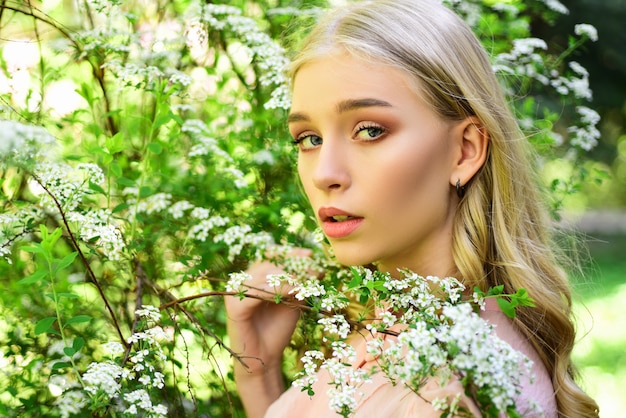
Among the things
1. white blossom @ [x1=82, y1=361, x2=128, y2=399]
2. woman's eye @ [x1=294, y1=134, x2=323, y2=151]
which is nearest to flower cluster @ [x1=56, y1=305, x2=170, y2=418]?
white blossom @ [x1=82, y1=361, x2=128, y2=399]

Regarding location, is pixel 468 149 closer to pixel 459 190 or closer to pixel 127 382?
pixel 459 190

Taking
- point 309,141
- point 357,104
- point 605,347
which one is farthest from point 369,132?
point 605,347

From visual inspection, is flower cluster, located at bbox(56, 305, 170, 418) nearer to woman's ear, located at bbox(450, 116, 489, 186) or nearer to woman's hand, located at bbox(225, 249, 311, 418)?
woman's hand, located at bbox(225, 249, 311, 418)

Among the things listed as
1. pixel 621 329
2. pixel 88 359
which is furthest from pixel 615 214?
pixel 88 359

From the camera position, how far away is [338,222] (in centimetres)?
162

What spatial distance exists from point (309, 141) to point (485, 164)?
1.32 feet

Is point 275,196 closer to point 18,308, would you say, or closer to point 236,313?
point 236,313

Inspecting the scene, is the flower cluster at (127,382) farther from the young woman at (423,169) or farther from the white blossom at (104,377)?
the young woman at (423,169)

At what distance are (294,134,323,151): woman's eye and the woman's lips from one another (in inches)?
7.1

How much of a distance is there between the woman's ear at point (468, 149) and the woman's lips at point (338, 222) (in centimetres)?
24

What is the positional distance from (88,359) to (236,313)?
1.35ft

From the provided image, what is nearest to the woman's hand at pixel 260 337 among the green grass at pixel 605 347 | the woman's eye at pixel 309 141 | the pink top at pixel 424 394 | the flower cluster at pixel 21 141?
the pink top at pixel 424 394

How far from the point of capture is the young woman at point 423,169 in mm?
→ 1571

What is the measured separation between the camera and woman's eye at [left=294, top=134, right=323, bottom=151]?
1.72 metres
